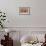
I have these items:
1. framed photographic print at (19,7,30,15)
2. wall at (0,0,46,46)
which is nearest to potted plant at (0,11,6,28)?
wall at (0,0,46,46)

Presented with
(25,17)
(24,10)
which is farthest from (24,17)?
(24,10)

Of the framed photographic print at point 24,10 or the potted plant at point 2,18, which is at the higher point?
the framed photographic print at point 24,10

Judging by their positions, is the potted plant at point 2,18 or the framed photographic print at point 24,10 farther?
the framed photographic print at point 24,10

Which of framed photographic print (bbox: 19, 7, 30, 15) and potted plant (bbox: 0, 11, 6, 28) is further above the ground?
framed photographic print (bbox: 19, 7, 30, 15)

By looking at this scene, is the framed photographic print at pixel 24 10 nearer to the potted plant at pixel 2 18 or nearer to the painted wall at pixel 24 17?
the painted wall at pixel 24 17

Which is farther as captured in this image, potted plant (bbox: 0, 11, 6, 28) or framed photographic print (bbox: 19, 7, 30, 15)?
framed photographic print (bbox: 19, 7, 30, 15)

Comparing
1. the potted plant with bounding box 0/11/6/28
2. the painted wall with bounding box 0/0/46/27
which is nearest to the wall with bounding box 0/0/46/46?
the painted wall with bounding box 0/0/46/27

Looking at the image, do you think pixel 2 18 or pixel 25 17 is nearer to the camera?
pixel 2 18

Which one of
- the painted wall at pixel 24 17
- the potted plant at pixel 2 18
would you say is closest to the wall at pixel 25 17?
the painted wall at pixel 24 17

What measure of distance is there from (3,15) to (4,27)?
351 mm

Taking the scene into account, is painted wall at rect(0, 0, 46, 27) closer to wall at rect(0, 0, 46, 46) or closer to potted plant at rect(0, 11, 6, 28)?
wall at rect(0, 0, 46, 46)

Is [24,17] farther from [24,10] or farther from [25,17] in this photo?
[24,10]

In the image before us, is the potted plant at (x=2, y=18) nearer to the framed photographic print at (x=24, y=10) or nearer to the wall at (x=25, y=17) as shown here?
the wall at (x=25, y=17)

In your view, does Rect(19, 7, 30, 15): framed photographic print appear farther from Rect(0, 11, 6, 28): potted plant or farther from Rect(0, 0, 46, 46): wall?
Rect(0, 11, 6, 28): potted plant
